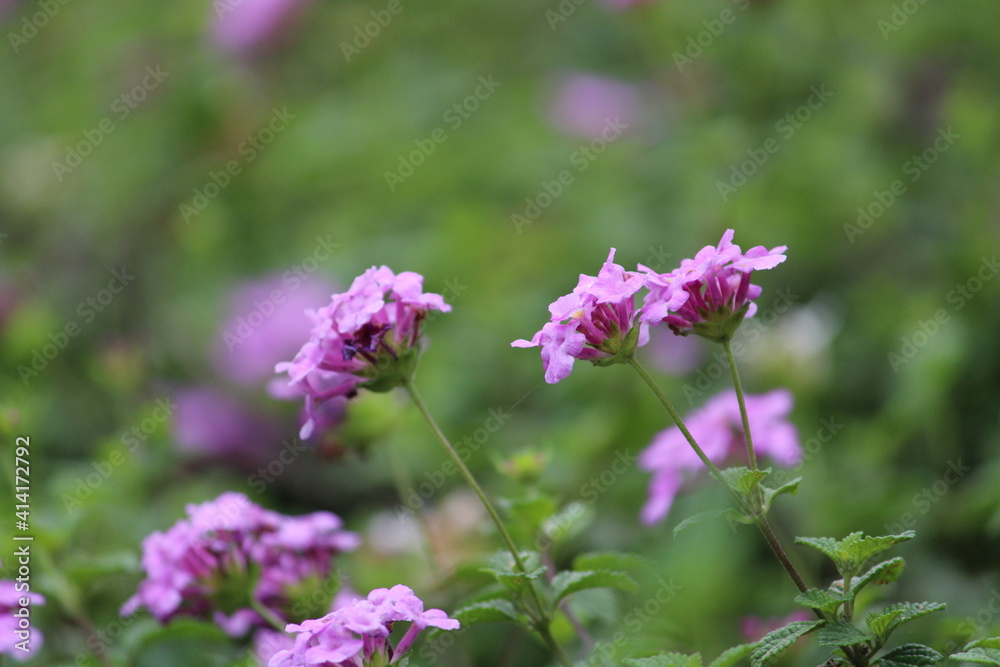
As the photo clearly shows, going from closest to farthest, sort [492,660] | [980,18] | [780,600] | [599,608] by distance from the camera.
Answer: [599,608] < [780,600] < [492,660] < [980,18]

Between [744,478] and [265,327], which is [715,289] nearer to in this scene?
[744,478]

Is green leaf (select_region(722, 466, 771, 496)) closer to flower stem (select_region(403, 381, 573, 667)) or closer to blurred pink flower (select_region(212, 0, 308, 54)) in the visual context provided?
flower stem (select_region(403, 381, 573, 667))

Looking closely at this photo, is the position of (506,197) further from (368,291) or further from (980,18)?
(368,291)

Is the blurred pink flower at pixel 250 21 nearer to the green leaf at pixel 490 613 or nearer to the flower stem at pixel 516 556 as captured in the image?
the flower stem at pixel 516 556

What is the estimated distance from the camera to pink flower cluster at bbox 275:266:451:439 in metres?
1.09

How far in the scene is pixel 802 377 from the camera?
2150mm

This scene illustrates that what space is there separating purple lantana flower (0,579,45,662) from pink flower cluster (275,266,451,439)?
0.48m

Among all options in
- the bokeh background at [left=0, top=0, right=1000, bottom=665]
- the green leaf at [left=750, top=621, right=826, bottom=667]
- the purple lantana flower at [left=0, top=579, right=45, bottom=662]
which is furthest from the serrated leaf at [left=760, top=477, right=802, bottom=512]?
the purple lantana flower at [left=0, top=579, right=45, bottom=662]

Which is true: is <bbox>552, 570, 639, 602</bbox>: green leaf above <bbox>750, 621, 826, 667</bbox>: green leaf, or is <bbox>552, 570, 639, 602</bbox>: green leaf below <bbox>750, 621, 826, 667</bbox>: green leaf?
above

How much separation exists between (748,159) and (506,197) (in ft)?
3.52

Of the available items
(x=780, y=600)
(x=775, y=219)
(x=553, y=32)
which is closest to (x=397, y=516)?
(x=780, y=600)

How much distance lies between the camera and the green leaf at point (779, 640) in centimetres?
90

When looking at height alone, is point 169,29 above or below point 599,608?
above

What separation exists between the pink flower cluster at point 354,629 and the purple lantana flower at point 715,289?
0.38 meters
